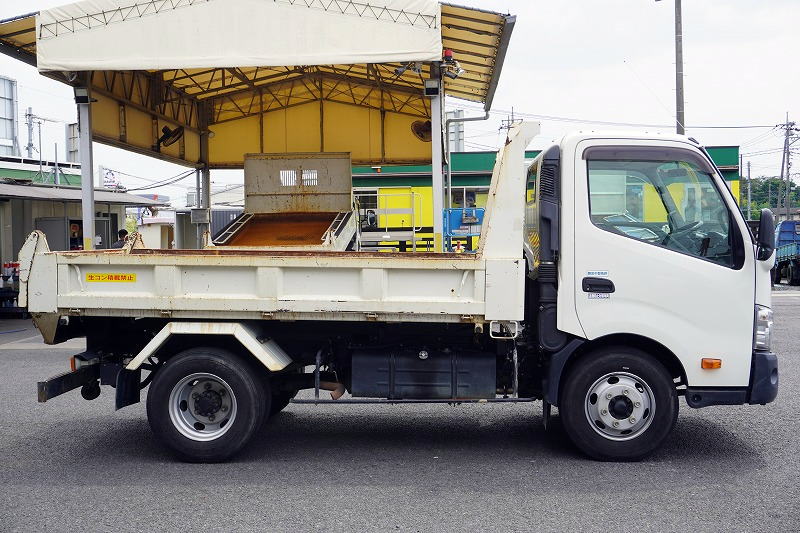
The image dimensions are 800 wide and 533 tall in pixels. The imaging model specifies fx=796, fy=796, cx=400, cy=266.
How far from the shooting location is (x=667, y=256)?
5.91 m

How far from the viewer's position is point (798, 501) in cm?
510

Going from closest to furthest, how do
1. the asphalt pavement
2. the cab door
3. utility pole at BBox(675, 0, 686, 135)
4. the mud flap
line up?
1. the asphalt pavement
2. the cab door
3. the mud flap
4. utility pole at BBox(675, 0, 686, 135)

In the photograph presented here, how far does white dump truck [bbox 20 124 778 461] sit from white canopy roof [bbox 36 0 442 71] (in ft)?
11.2

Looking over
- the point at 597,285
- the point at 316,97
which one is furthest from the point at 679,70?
the point at 597,285

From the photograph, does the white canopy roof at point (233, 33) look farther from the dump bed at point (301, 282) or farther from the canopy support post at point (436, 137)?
the dump bed at point (301, 282)

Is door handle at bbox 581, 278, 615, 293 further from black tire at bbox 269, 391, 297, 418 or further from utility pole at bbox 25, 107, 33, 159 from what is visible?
utility pole at bbox 25, 107, 33, 159

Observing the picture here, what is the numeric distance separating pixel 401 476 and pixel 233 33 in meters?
5.74

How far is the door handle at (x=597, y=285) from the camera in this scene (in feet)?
19.4

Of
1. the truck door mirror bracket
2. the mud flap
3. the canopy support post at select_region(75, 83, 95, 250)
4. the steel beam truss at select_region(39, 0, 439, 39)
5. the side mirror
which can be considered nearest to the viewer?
the side mirror

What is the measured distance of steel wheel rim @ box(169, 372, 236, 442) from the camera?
6098 millimetres

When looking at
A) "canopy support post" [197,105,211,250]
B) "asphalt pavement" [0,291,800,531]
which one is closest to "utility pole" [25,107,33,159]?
"canopy support post" [197,105,211,250]

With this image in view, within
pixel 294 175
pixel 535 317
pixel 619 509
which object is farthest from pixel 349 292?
pixel 294 175

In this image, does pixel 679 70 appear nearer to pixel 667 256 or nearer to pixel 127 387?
pixel 667 256

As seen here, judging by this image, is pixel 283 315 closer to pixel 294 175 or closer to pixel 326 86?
pixel 294 175
